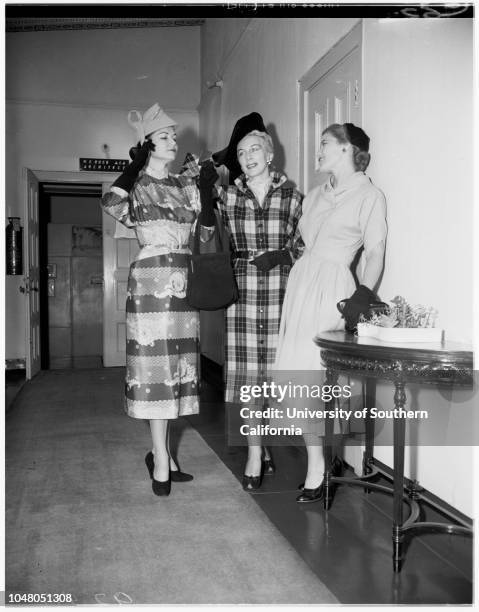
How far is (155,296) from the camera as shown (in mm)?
2471

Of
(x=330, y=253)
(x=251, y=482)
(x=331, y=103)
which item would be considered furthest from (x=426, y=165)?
(x=251, y=482)

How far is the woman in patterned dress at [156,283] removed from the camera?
2.47m

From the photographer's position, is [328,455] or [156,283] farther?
[156,283]

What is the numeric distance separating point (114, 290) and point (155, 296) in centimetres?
433

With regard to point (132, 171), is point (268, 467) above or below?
below

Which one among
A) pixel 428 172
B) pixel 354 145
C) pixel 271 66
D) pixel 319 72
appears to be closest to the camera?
pixel 428 172

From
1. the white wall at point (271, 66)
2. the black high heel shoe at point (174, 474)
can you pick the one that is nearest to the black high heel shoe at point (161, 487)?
the black high heel shoe at point (174, 474)

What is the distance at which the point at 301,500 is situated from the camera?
2297 millimetres

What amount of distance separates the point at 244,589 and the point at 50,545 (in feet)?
2.30

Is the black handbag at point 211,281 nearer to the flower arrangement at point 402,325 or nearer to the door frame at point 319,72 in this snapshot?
the flower arrangement at point 402,325

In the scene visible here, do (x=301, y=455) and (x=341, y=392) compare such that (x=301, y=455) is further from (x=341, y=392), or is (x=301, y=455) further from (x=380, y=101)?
(x=380, y=101)

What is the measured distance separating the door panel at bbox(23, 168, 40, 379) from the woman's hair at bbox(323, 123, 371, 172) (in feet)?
13.7

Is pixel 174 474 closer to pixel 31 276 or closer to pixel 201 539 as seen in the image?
pixel 201 539

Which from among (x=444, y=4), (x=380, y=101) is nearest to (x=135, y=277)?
(x=380, y=101)
